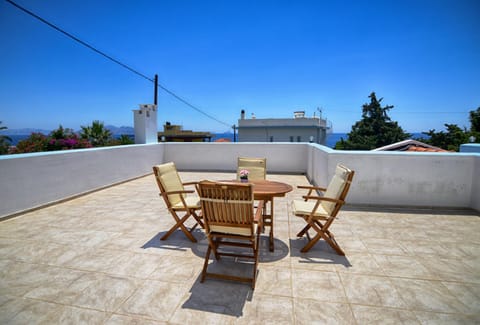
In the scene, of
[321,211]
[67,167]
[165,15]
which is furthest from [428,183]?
[165,15]

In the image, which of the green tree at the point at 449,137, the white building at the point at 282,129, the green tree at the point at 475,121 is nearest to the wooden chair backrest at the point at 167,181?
the white building at the point at 282,129

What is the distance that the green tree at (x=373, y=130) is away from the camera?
28022 millimetres

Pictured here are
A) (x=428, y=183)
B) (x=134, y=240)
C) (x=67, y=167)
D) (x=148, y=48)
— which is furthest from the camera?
(x=148, y=48)

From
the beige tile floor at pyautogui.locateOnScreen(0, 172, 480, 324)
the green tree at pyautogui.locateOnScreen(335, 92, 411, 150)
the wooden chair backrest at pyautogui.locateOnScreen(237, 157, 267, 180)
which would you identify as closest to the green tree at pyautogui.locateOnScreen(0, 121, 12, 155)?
the beige tile floor at pyautogui.locateOnScreen(0, 172, 480, 324)

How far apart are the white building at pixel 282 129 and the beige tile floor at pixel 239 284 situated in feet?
63.5

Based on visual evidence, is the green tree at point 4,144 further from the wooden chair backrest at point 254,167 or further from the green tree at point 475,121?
the green tree at point 475,121

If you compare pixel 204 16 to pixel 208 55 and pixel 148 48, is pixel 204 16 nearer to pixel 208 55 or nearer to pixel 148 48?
pixel 148 48

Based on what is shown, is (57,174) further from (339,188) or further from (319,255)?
(339,188)

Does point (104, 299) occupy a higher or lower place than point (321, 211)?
lower

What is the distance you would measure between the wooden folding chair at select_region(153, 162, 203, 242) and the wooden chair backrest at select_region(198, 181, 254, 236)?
2.38 feet

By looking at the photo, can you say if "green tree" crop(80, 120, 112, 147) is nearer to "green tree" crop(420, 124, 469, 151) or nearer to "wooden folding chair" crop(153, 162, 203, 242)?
"wooden folding chair" crop(153, 162, 203, 242)

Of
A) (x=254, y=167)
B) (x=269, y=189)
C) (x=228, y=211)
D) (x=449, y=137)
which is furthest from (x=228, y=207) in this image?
(x=449, y=137)

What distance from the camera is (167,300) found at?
175cm

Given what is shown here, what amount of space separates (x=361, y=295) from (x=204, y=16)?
33.0ft
